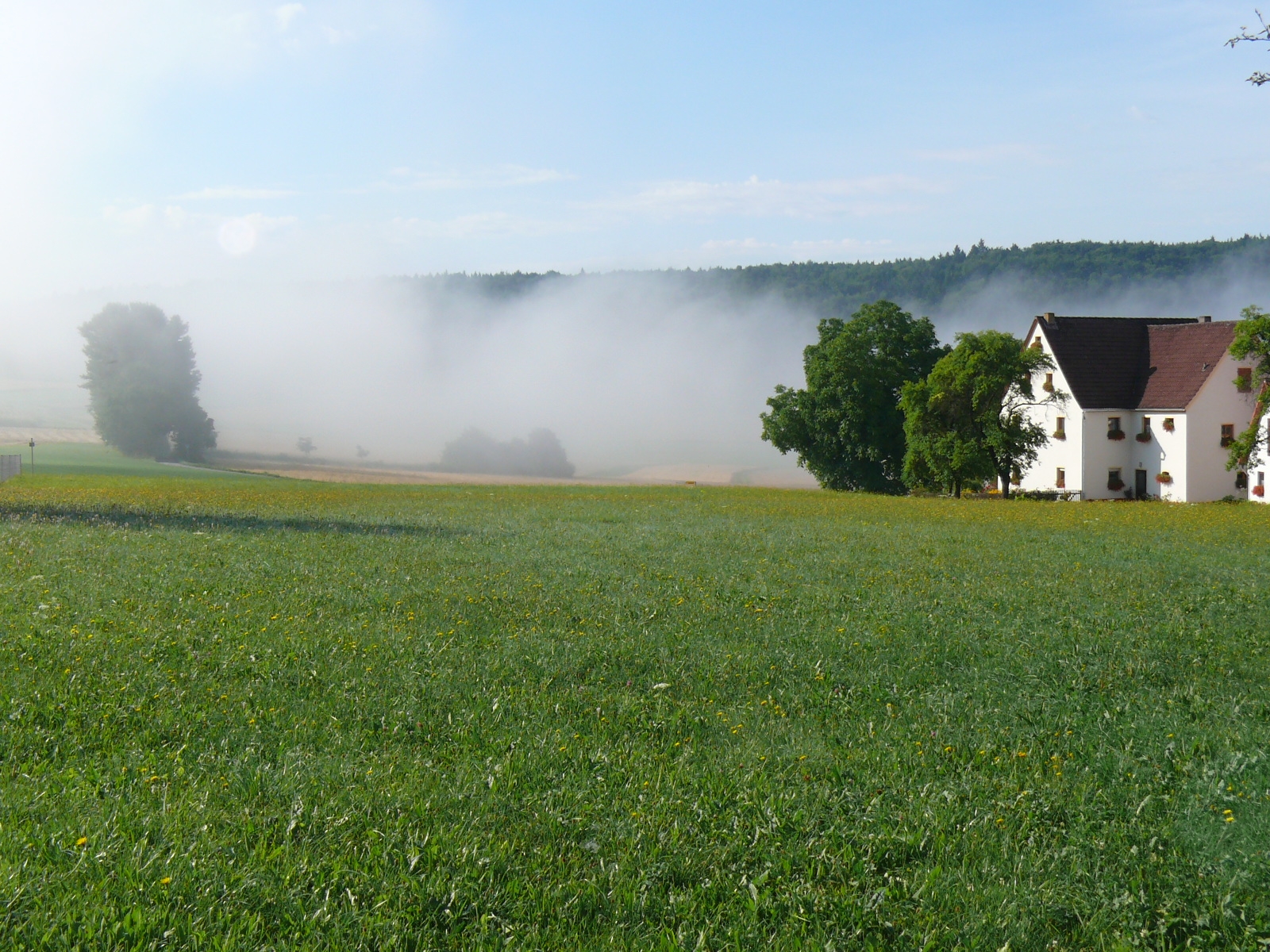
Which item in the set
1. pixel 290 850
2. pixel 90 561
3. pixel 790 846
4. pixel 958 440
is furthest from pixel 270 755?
pixel 958 440

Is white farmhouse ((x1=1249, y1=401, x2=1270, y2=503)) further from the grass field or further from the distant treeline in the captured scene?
the distant treeline

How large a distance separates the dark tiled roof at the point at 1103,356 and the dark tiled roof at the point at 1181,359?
2.08 ft

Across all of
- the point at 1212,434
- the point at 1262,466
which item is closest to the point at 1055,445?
the point at 1212,434

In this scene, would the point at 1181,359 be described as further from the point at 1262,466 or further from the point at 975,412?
the point at 975,412

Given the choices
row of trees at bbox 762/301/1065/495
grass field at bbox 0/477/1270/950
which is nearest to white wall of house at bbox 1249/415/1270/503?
row of trees at bbox 762/301/1065/495

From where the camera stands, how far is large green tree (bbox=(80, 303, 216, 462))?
98375mm

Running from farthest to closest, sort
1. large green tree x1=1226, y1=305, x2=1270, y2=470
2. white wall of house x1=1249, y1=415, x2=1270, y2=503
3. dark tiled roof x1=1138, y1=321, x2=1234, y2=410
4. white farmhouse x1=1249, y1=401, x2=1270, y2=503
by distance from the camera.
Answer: dark tiled roof x1=1138, y1=321, x2=1234, y2=410 → white wall of house x1=1249, y1=415, x2=1270, y2=503 → white farmhouse x1=1249, y1=401, x2=1270, y2=503 → large green tree x1=1226, y1=305, x2=1270, y2=470

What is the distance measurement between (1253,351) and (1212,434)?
6.73 meters

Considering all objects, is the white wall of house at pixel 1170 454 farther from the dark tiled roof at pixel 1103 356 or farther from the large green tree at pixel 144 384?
the large green tree at pixel 144 384

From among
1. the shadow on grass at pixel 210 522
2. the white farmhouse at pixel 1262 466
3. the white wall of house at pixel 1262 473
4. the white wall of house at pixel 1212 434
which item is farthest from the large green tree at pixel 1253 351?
the shadow on grass at pixel 210 522

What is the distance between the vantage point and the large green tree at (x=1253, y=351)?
56.8m

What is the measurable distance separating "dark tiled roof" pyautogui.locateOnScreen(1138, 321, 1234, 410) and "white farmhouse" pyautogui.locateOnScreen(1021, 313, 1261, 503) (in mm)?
65

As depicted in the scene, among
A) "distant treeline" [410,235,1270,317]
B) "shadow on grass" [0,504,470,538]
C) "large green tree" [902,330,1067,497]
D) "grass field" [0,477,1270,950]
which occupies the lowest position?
"grass field" [0,477,1270,950]

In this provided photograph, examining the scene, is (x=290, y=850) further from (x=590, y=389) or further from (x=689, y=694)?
(x=590, y=389)
